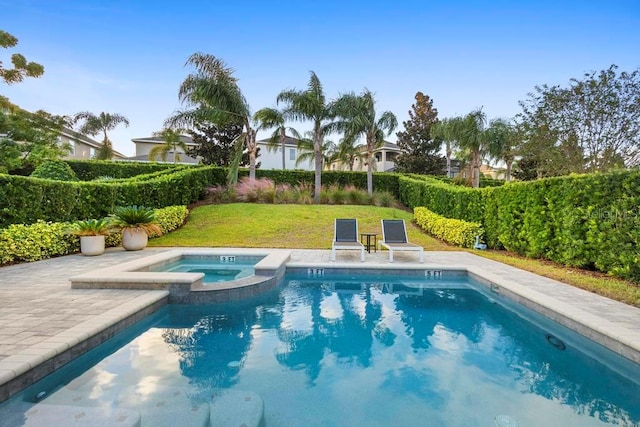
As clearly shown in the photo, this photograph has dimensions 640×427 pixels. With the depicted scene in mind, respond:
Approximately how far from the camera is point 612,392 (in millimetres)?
3332

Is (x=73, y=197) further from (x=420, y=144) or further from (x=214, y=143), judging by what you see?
(x=420, y=144)

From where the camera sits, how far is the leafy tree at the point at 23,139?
1794 centimetres

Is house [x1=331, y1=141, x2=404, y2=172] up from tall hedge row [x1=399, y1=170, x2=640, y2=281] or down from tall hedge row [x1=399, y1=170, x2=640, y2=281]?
up

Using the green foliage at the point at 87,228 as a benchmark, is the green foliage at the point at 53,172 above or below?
above

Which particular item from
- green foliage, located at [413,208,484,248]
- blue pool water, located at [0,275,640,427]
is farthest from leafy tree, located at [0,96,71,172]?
green foliage, located at [413,208,484,248]

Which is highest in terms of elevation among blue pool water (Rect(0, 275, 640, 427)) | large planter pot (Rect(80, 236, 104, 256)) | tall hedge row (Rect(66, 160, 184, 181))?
tall hedge row (Rect(66, 160, 184, 181))

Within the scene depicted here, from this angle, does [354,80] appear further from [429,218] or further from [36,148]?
[36,148]

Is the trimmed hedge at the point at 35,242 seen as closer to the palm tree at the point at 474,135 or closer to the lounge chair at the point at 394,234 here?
the lounge chair at the point at 394,234

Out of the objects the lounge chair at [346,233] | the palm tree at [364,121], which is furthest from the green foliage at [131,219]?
the palm tree at [364,121]

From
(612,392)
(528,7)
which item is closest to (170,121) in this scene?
(528,7)

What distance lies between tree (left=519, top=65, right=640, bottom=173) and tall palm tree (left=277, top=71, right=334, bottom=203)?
1080 centimetres

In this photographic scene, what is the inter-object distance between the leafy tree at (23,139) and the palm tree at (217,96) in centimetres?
964

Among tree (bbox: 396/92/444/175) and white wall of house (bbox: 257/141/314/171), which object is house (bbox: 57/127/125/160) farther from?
tree (bbox: 396/92/444/175)

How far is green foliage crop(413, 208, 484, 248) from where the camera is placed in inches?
436
